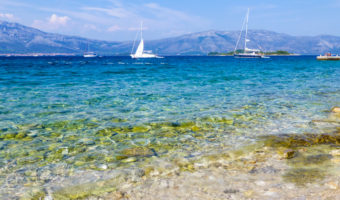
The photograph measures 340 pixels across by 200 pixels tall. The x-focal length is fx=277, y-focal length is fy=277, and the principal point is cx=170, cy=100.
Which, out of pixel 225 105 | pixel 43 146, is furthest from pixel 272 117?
pixel 43 146

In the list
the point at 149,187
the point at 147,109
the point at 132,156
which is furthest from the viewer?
the point at 147,109

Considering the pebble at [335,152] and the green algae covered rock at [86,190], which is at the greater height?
the pebble at [335,152]

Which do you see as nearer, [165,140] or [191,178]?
[191,178]

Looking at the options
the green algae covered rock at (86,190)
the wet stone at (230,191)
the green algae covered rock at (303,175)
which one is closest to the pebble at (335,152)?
the green algae covered rock at (303,175)

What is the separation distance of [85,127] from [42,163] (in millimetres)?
3743


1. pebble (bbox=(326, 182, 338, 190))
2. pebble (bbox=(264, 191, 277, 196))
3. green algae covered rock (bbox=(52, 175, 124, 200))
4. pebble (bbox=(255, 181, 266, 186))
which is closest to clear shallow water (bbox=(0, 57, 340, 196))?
green algae covered rock (bbox=(52, 175, 124, 200))

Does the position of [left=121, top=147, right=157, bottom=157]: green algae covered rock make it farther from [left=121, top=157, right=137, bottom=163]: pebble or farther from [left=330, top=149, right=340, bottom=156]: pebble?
[left=330, top=149, right=340, bottom=156]: pebble

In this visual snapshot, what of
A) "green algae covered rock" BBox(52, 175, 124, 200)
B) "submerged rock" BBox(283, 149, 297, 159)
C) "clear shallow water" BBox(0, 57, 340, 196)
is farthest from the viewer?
"submerged rock" BBox(283, 149, 297, 159)

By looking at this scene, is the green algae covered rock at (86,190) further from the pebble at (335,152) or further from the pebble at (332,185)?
the pebble at (335,152)

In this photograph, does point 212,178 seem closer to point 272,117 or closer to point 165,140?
point 165,140

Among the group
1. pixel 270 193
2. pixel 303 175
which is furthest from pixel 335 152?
pixel 270 193

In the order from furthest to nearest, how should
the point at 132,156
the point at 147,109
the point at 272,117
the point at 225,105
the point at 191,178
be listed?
1. the point at 225,105
2. the point at 147,109
3. the point at 272,117
4. the point at 132,156
5. the point at 191,178

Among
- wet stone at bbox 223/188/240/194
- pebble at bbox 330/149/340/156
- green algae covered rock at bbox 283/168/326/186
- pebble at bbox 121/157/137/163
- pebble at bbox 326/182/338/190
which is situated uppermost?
pebble at bbox 330/149/340/156

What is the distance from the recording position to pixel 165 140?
366 inches
